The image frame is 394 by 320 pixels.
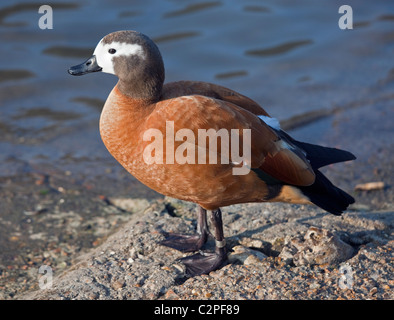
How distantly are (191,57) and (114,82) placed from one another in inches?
59.5

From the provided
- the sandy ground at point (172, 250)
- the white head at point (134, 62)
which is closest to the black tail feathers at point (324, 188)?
the sandy ground at point (172, 250)

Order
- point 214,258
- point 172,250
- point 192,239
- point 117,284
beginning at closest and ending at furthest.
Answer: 1. point 117,284
2. point 214,258
3. point 172,250
4. point 192,239

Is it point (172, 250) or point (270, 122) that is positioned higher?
point (270, 122)

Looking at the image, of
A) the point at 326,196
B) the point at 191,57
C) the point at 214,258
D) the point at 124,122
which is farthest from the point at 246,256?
the point at 191,57

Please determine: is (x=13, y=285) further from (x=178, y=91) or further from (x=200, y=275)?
(x=178, y=91)

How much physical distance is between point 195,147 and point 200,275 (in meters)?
0.96

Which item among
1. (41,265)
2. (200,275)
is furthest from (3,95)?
(200,275)

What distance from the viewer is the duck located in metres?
4.17

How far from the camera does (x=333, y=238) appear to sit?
14.4ft

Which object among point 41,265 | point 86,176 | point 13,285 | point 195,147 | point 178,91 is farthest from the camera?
point 86,176

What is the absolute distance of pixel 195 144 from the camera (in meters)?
4.14

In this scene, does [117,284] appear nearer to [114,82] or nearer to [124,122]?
[124,122]

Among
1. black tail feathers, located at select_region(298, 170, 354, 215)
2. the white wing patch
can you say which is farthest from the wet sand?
the white wing patch

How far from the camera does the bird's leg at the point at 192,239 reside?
4.80 m
